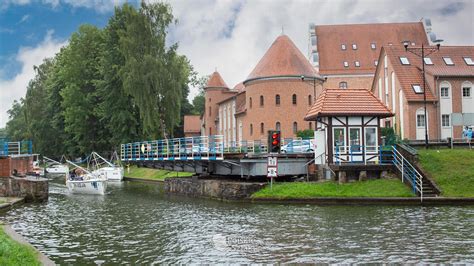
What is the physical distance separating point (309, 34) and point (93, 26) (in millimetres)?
31499

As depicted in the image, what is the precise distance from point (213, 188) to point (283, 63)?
85.5 feet

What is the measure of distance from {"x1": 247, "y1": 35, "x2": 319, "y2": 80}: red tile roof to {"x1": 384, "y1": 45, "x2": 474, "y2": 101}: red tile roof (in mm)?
8054

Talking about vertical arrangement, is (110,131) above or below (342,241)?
above

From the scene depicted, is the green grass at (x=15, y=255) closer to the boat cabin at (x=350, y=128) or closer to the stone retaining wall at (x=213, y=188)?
the stone retaining wall at (x=213, y=188)

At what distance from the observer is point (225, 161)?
33.1 metres

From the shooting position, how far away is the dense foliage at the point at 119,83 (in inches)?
2180

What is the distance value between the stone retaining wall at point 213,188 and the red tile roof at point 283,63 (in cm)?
1970

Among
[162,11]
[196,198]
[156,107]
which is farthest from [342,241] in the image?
[162,11]

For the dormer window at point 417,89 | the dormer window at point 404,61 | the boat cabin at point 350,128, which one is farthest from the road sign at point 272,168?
the dormer window at point 404,61

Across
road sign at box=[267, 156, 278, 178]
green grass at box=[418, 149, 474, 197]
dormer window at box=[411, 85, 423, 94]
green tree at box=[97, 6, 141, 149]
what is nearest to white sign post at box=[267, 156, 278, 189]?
road sign at box=[267, 156, 278, 178]

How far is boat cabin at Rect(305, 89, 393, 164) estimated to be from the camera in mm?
30844

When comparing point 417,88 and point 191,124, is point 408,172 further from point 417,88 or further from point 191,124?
point 191,124

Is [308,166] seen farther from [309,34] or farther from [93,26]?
[309,34]

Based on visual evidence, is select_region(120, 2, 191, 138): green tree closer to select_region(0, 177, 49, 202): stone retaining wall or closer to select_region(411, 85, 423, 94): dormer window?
select_region(0, 177, 49, 202): stone retaining wall
